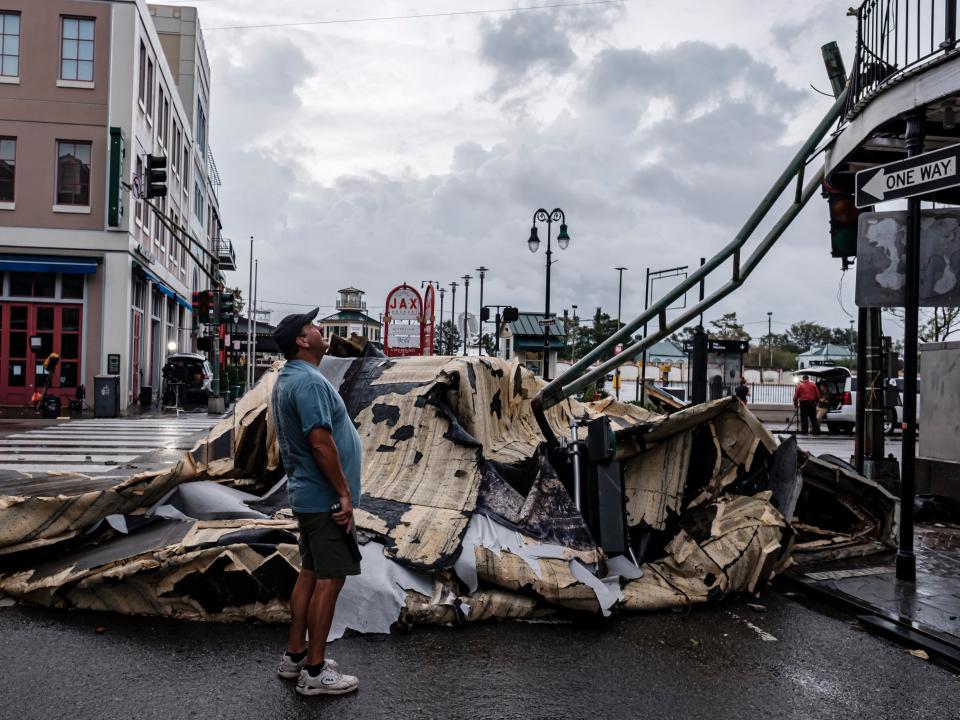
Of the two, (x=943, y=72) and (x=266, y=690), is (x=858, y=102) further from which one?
(x=266, y=690)

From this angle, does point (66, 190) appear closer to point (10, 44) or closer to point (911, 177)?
point (10, 44)

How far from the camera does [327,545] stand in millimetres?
3658

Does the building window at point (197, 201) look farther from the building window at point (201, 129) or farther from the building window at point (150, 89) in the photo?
the building window at point (150, 89)

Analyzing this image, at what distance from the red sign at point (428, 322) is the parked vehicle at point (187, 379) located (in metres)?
8.20

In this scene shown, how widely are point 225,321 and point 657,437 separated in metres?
19.7

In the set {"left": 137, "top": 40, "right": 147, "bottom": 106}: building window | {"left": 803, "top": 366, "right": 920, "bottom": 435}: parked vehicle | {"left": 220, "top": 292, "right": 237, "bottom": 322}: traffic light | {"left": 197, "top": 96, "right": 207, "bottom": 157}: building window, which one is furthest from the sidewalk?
{"left": 197, "top": 96, "right": 207, "bottom": 157}: building window

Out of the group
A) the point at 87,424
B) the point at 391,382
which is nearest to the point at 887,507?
the point at 391,382

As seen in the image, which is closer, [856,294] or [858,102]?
[856,294]

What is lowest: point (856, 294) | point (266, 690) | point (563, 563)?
point (266, 690)

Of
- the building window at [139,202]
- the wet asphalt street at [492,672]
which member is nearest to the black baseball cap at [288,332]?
the wet asphalt street at [492,672]

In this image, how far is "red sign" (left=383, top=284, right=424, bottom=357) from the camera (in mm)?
19219

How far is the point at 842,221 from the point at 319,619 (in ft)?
21.8

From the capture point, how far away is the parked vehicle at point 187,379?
24031mm

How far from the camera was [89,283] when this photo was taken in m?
22.2
